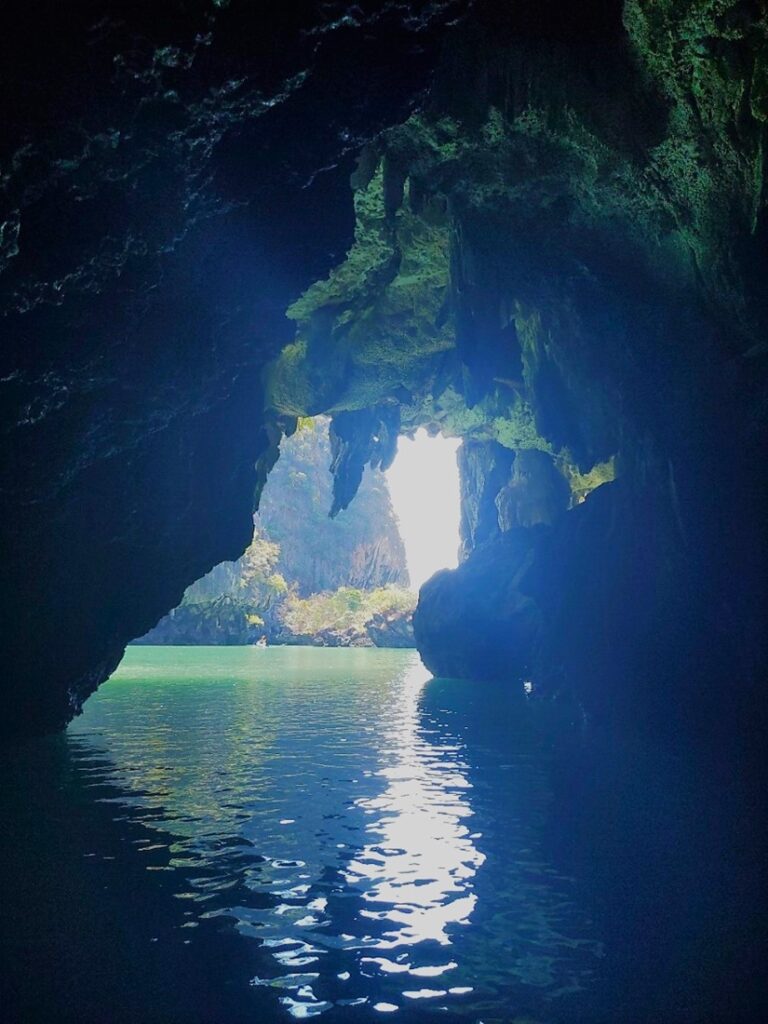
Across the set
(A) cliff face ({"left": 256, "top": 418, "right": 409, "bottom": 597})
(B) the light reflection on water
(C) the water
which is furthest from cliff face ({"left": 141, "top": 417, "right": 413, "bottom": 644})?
(C) the water

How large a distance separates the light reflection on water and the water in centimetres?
3

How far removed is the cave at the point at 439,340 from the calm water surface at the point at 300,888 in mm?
117

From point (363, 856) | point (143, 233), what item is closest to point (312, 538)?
point (143, 233)

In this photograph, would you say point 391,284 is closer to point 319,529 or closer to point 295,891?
point 295,891

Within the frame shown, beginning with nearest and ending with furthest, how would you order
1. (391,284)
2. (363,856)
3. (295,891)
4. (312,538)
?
(295,891) < (363,856) < (391,284) < (312,538)

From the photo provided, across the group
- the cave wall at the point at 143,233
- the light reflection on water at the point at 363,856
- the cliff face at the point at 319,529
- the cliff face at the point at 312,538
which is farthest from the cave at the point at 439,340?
the cliff face at the point at 319,529

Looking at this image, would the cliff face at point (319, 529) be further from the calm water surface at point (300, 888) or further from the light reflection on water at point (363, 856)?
the calm water surface at point (300, 888)

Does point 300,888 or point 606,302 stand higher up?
point 606,302

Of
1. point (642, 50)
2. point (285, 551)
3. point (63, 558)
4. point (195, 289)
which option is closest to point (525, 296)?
point (642, 50)

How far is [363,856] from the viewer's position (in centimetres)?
905

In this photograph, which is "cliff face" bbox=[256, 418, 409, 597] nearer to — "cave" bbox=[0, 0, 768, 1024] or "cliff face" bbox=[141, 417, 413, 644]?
"cliff face" bbox=[141, 417, 413, 644]

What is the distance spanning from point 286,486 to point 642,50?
145757 millimetres

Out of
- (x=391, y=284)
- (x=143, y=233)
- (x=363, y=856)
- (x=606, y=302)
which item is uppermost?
(x=391, y=284)

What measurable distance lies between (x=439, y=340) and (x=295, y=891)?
67.2 feet
